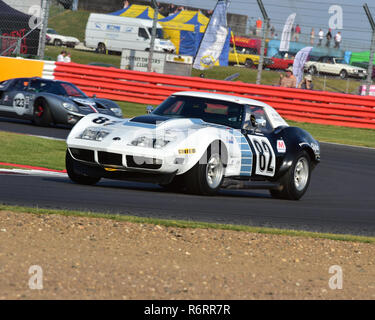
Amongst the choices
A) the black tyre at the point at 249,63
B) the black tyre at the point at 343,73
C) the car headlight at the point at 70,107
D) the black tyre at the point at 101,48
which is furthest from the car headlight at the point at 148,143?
the black tyre at the point at 101,48

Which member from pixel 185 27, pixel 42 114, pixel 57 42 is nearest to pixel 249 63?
pixel 185 27

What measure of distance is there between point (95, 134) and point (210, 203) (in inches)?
60.6

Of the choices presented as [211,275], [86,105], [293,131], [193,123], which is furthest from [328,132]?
[211,275]

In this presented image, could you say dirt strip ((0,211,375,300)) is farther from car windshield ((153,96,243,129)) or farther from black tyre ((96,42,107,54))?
black tyre ((96,42,107,54))

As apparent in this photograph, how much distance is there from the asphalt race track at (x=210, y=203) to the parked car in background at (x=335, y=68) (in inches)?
1190

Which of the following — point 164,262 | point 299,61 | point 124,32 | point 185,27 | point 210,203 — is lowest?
point 210,203

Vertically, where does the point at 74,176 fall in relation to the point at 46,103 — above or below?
below

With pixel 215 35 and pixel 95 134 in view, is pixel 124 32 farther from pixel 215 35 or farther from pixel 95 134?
pixel 95 134

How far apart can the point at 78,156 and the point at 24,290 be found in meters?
4.46

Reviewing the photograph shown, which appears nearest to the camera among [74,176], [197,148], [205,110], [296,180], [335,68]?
[197,148]

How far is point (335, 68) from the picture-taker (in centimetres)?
4169

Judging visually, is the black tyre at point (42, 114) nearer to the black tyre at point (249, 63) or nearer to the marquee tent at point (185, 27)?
the marquee tent at point (185, 27)

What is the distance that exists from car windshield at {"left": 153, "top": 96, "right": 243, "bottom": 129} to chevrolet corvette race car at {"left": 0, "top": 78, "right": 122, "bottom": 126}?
714cm

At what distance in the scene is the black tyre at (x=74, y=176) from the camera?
9281 millimetres
